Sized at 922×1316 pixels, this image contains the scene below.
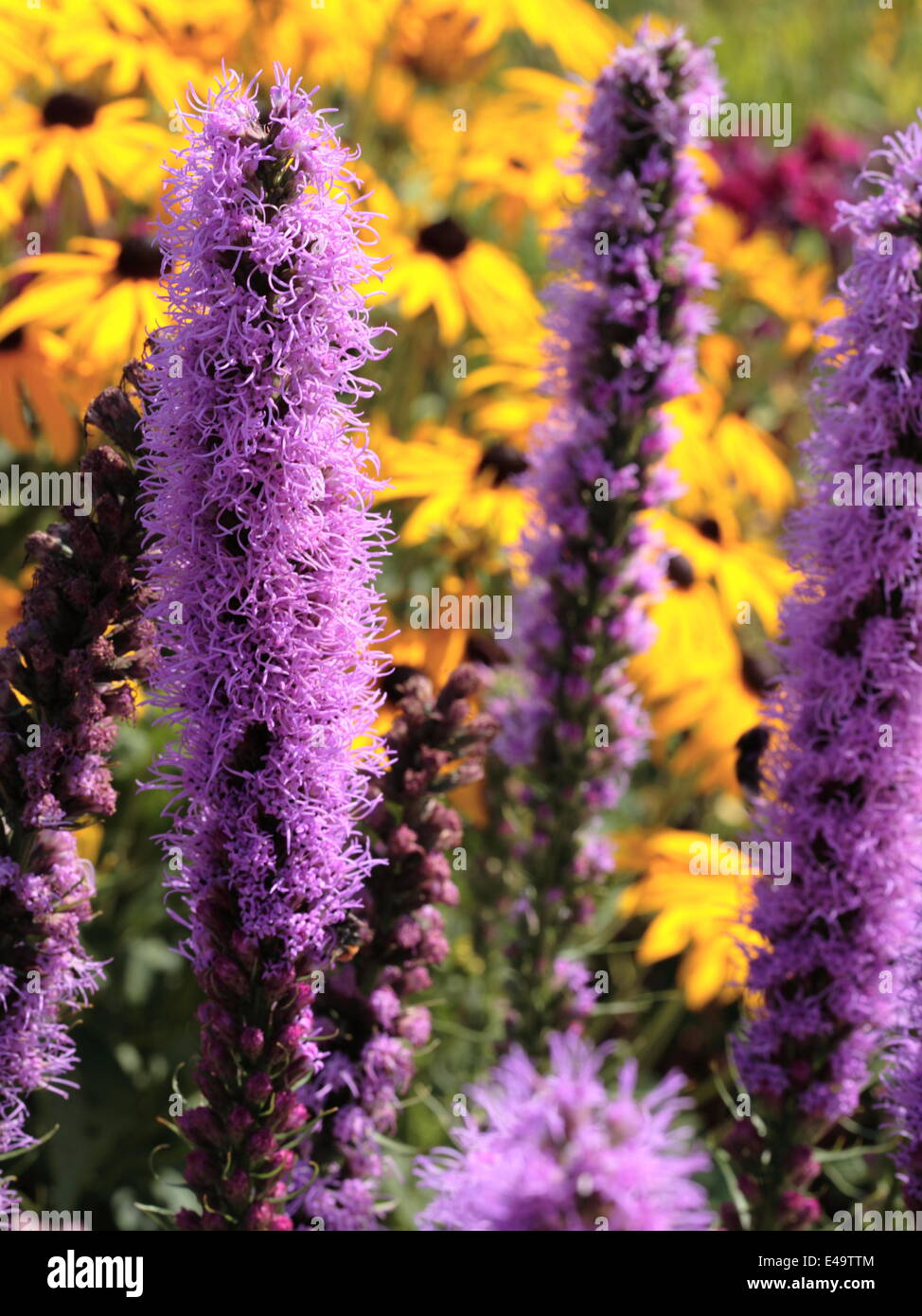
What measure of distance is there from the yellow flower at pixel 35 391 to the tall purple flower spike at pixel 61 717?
1.92 metres

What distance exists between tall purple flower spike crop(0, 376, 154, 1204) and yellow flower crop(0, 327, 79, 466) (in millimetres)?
1916

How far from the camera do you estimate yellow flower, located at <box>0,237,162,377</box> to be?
432 cm

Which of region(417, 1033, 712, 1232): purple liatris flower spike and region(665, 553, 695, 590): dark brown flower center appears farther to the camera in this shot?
region(665, 553, 695, 590): dark brown flower center

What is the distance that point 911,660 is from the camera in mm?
2990

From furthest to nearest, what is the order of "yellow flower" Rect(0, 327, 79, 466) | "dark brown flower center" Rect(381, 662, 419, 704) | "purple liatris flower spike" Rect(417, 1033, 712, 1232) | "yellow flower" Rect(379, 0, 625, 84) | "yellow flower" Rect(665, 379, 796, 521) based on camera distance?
1. "yellow flower" Rect(379, 0, 625, 84)
2. "yellow flower" Rect(665, 379, 796, 521)
3. "yellow flower" Rect(0, 327, 79, 466)
4. "dark brown flower center" Rect(381, 662, 419, 704)
5. "purple liatris flower spike" Rect(417, 1033, 712, 1232)

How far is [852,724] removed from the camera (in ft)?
9.91

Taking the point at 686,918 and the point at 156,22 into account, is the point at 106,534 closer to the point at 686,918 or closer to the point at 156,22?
the point at 686,918

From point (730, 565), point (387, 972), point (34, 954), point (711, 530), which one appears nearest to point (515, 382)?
point (711, 530)

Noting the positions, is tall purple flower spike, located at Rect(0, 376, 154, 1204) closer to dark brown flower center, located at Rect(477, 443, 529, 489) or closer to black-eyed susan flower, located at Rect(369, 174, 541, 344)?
dark brown flower center, located at Rect(477, 443, 529, 489)

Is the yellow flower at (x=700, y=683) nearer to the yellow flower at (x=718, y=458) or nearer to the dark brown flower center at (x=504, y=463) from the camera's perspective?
the yellow flower at (x=718, y=458)

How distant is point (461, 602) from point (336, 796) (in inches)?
84.1

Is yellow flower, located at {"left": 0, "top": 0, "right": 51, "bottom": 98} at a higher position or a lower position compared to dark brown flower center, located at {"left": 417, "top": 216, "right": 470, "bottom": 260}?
higher

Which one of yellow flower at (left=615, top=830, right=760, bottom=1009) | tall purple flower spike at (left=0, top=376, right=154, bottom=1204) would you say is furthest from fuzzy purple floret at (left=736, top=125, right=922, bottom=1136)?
tall purple flower spike at (left=0, top=376, right=154, bottom=1204)
